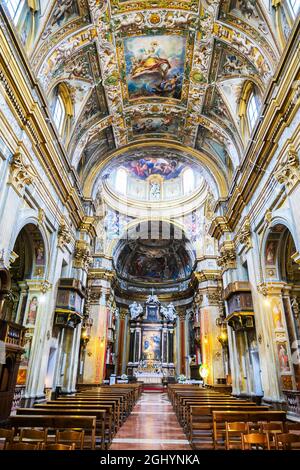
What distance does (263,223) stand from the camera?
1045 centimetres

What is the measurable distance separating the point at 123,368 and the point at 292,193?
22.8 metres

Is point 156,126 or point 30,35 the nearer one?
point 30,35

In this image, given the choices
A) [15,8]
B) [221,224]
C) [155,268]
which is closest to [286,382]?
[221,224]

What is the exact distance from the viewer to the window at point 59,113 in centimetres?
1197

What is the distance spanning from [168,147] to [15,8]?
994 centimetres

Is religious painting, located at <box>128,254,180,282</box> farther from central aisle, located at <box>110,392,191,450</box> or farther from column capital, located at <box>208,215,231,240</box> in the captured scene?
central aisle, located at <box>110,392,191,450</box>

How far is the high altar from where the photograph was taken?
995 inches

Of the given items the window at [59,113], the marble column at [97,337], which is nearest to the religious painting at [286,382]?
the window at [59,113]

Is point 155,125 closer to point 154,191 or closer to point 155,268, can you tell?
point 154,191

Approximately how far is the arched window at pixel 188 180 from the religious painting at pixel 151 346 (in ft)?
41.5

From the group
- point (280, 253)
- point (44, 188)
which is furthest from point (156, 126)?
point (280, 253)

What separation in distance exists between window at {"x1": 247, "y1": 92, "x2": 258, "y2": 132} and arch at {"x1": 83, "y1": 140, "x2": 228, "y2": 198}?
372cm

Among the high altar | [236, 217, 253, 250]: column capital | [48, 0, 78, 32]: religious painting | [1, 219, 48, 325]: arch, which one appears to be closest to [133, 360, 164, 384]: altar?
the high altar
